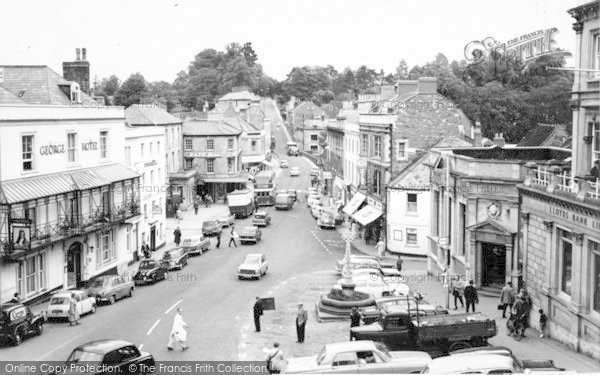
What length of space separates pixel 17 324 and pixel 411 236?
31398 millimetres

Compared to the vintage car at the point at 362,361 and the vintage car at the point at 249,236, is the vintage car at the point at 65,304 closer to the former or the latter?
the vintage car at the point at 362,361

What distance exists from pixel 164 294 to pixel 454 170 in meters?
16.7

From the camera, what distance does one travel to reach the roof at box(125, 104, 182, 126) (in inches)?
3093

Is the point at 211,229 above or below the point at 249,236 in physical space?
above

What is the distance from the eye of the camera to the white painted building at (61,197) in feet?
120

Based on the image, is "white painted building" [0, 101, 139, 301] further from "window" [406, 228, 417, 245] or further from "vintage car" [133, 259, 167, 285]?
"window" [406, 228, 417, 245]

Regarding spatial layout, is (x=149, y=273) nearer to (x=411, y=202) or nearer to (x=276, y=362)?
(x=411, y=202)

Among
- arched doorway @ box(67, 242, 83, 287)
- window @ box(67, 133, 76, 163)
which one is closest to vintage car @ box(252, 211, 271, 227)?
arched doorway @ box(67, 242, 83, 287)

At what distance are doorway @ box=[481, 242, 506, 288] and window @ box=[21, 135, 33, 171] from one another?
23.0m

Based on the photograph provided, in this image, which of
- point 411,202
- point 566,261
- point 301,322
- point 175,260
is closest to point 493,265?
point 566,261

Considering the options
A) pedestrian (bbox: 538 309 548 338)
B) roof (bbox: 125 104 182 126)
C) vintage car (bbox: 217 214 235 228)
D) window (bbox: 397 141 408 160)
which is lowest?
vintage car (bbox: 217 214 235 228)

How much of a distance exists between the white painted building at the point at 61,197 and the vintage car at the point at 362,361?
18075 millimetres

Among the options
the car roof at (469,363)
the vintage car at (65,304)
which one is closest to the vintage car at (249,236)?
the vintage car at (65,304)

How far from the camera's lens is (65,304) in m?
34.7
